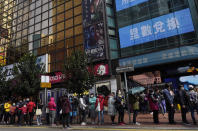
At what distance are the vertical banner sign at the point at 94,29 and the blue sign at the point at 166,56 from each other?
13.3 ft

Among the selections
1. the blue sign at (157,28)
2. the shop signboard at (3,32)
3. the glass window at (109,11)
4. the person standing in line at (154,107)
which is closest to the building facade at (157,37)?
the blue sign at (157,28)

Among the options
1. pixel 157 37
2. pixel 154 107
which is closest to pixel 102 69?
pixel 157 37

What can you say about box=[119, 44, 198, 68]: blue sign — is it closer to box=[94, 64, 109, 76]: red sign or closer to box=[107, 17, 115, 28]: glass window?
box=[94, 64, 109, 76]: red sign

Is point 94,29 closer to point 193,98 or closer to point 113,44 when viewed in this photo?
point 113,44

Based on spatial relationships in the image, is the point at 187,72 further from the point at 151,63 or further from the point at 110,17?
the point at 110,17

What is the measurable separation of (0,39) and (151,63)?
1237 inches

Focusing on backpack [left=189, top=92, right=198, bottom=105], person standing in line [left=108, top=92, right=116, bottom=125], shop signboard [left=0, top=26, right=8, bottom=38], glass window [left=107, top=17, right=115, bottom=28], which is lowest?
person standing in line [left=108, top=92, right=116, bottom=125]

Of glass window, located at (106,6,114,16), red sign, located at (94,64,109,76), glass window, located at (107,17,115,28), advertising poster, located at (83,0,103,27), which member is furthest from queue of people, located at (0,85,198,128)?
glass window, located at (106,6,114,16)

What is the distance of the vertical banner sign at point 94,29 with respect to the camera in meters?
21.8

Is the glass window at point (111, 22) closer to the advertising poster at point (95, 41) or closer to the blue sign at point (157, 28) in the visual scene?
the advertising poster at point (95, 41)

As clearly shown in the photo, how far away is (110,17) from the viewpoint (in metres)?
23.3

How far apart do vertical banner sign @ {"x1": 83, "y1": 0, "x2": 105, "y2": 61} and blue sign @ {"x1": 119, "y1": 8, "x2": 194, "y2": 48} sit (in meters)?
2.74

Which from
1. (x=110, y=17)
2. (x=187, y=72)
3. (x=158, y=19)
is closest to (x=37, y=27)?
(x=110, y=17)

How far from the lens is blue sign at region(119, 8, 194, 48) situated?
18641 millimetres
